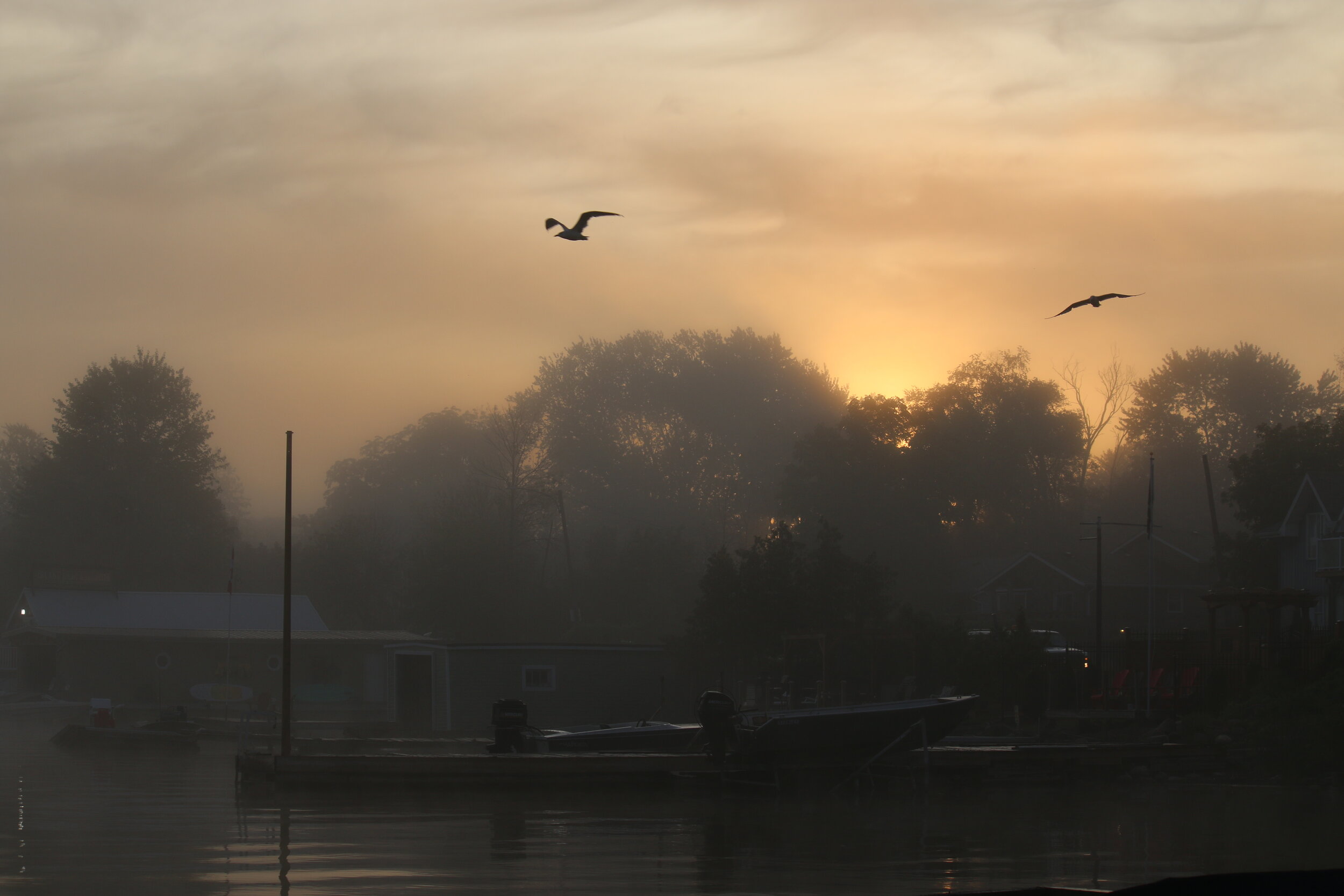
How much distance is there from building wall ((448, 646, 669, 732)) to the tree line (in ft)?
47.7

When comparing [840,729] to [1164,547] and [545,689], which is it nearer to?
[545,689]

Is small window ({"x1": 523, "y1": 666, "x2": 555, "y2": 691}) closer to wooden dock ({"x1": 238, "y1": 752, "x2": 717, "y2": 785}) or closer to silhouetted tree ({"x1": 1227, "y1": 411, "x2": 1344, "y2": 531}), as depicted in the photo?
wooden dock ({"x1": 238, "y1": 752, "x2": 717, "y2": 785})

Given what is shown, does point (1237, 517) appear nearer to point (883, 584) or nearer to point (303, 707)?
point (883, 584)

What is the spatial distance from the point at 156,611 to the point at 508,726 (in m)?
33.4

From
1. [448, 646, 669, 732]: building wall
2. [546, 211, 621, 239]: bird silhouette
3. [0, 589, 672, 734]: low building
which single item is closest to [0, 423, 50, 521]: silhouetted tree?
[0, 589, 672, 734]: low building

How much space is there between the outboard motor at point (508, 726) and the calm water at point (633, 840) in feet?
9.95

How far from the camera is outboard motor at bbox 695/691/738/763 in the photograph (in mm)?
25703

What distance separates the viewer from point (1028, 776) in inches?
1059

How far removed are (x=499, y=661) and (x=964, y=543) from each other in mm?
42832

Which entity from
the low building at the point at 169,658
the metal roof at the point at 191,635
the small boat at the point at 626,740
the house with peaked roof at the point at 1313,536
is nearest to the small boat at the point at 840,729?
the small boat at the point at 626,740

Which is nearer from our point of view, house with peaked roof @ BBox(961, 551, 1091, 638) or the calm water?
the calm water

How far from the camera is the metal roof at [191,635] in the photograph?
165 ft

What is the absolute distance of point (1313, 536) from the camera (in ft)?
154

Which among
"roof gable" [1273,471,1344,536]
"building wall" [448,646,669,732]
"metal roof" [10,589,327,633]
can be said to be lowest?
"building wall" [448,646,669,732]
